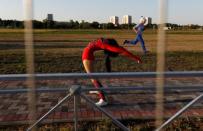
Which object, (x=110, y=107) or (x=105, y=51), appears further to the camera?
(x=110, y=107)

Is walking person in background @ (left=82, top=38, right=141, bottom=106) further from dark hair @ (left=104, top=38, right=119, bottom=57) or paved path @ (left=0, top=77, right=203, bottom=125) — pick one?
paved path @ (left=0, top=77, right=203, bottom=125)

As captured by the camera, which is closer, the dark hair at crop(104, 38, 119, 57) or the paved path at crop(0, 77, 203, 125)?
the paved path at crop(0, 77, 203, 125)

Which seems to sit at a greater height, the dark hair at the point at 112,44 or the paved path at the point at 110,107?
the dark hair at the point at 112,44

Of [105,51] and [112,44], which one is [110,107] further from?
[112,44]

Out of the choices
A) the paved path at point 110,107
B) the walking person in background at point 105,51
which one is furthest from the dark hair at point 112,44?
the paved path at point 110,107

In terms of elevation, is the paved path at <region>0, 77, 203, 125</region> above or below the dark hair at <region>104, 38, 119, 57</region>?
below

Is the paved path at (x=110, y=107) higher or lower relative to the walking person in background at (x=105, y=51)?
lower

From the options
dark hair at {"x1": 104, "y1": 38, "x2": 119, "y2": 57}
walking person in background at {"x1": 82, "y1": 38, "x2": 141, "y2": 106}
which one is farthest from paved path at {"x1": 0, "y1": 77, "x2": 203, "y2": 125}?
dark hair at {"x1": 104, "y1": 38, "x2": 119, "y2": 57}

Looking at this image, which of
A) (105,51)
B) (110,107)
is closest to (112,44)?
(105,51)

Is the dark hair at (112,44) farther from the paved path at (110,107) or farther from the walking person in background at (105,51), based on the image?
the paved path at (110,107)

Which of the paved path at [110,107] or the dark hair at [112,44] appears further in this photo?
the dark hair at [112,44]

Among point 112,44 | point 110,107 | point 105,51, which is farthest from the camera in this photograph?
point 110,107

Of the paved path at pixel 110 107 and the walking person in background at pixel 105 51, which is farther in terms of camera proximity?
the walking person in background at pixel 105 51

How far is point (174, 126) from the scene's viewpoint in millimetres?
5480
